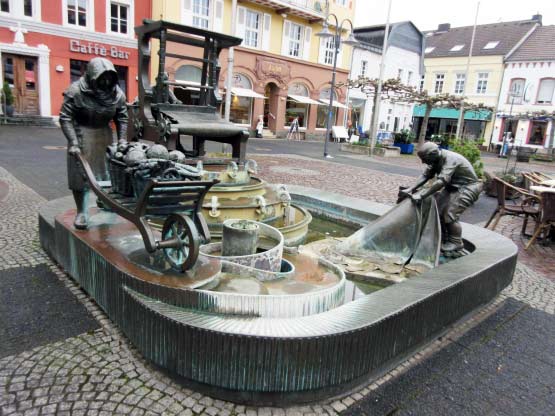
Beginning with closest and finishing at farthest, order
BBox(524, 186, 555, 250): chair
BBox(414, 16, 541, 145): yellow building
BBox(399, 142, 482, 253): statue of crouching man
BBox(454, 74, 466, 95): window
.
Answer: BBox(399, 142, 482, 253): statue of crouching man → BBox(524, 186, 555, 250): chair → BBox(414, 16, 541, 145): yellow building → BBox(454, 74, 466, 95): window

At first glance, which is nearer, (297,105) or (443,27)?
(297,105)

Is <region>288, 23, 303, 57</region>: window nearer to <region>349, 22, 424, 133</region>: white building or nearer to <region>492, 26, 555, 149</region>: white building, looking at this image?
<region>349, 22, 424, 133</region>: white building

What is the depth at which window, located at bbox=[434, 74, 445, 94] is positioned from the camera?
144 feet

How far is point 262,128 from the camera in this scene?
29922mm

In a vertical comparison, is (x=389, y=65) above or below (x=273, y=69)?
above

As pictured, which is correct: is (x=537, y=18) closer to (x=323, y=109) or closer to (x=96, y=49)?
(x=323, y=109)

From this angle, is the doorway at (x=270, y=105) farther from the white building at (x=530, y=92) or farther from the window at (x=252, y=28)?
the white building at (x=530, y=92)

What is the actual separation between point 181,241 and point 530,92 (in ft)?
138

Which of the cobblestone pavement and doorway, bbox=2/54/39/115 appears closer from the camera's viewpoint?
the cobblestone pavement

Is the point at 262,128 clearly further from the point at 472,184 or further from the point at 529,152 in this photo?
the point at 472,184

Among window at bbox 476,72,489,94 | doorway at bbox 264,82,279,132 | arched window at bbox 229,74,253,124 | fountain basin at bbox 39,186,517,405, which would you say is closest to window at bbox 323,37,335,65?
doorway at bbox 264,82,279,132

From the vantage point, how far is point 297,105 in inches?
1321

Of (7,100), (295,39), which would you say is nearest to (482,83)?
(295,39)

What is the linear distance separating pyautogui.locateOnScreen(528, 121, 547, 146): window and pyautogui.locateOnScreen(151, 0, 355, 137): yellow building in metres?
16.9
